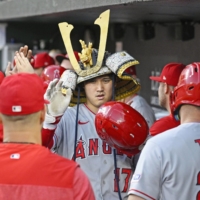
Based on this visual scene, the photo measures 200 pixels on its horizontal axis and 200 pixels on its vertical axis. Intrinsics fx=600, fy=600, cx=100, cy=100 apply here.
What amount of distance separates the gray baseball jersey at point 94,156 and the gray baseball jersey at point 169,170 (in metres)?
0.96

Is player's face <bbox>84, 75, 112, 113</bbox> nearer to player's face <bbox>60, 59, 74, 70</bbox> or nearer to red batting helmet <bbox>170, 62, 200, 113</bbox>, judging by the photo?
red batting helmet <bbox>170, 62, 200, 113</bbox>

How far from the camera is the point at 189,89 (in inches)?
132

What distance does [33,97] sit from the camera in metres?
2.75

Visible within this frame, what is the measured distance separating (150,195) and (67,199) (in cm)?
66

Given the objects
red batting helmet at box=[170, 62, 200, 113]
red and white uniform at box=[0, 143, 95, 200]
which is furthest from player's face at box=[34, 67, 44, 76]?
red and white uniform at box=[0, 143, 95, 200]

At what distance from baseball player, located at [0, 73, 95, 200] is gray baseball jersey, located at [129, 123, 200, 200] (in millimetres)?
541

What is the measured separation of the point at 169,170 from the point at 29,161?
2.73 ft

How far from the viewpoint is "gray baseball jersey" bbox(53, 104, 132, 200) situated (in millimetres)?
4156

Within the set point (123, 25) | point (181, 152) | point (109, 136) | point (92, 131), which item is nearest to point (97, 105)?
point (92, 131)

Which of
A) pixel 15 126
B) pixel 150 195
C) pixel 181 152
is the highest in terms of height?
pixel 15 126

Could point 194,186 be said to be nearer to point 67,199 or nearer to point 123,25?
point 67,199

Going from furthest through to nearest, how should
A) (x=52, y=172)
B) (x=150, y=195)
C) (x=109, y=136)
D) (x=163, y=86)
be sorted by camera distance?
(x=163, y=86) < (x=109, y=136) < (x=150, y=195) < (x=52, y=172)

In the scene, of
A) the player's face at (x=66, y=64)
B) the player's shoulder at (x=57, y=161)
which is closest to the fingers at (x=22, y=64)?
the player's shoulder at (x=57, y=161)

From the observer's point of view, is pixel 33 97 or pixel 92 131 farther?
pixel 92 131
